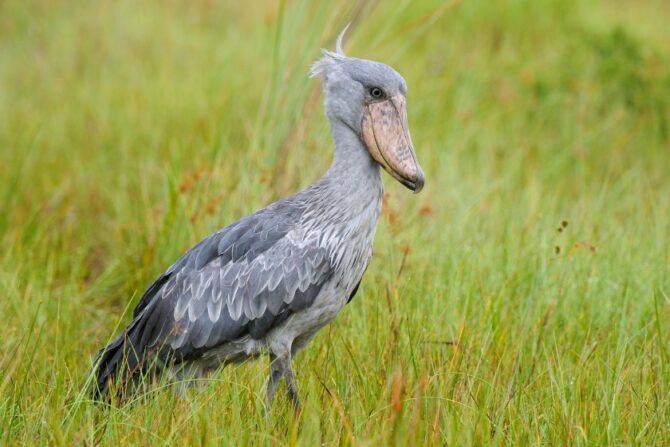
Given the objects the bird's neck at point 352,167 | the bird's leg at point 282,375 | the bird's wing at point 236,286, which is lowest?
the bird's leg at point 282,375

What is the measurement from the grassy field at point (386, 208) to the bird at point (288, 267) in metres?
0.15

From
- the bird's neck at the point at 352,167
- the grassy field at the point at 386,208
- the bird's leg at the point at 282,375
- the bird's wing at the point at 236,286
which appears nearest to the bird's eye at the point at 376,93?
the bird's neck at the point at 352,167

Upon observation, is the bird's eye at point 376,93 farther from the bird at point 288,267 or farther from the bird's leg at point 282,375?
the bird's leg at point 282,375

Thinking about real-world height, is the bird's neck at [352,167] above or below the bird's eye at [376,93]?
below

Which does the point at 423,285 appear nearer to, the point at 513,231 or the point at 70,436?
the point at 513,231

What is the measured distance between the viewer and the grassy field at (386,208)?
10.7ft

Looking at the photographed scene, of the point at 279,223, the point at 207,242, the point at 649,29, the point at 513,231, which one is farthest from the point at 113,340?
the point at 649,29

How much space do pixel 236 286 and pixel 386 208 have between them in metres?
1.05

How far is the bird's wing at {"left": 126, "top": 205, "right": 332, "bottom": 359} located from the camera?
140 inches

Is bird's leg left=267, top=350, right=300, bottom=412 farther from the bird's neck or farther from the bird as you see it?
the bird's neck

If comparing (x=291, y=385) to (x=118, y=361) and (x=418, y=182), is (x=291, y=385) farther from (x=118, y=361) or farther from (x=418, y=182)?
(x=418, y=182)

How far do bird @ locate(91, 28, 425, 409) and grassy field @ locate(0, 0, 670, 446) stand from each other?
0.50 ft

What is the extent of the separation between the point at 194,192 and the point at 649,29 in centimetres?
434

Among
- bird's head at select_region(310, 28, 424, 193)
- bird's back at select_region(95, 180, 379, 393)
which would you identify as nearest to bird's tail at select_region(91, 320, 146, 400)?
bird's back at select_region(95, 180, 379, 393)
